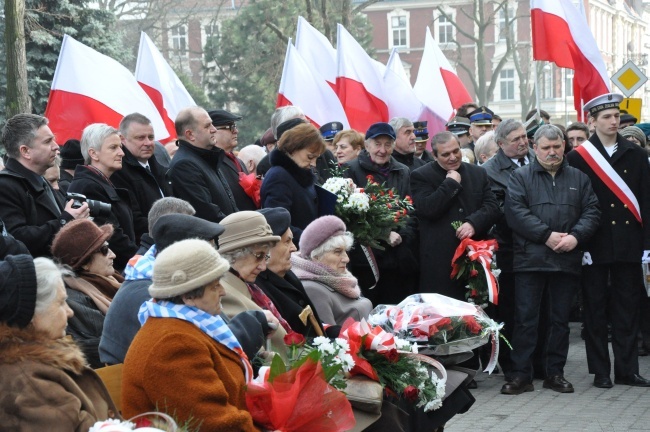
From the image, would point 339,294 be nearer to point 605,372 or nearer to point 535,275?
point 535,275

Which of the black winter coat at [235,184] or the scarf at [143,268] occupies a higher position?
the black winter coat at [235,184]

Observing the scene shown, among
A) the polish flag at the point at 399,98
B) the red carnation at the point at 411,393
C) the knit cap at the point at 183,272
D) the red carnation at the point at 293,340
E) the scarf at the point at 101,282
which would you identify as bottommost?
the red carnation at the point at 411,393

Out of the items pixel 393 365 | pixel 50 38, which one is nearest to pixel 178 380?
pixel 393 365

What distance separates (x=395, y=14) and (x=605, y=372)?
73.3m

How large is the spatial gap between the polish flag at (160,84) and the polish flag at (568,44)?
420 cm

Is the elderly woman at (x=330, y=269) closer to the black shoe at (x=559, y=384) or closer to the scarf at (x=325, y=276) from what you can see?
the scarf at (x=325, y=276)

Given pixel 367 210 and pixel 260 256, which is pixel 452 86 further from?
pixel 260 256

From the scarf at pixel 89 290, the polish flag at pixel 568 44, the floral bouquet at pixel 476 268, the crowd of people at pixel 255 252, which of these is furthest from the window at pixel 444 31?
the scarf at pixel 89 290

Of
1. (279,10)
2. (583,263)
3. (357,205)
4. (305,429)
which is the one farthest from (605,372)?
(279,10)

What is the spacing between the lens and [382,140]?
9.78 m

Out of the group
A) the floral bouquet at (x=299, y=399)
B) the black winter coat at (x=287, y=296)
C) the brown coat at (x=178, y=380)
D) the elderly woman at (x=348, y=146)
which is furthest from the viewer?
the elderly woman at (x=348, y=146)

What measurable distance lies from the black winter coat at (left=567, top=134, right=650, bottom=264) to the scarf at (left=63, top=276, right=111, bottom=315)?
4.92 m

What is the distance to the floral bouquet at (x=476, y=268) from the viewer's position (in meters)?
9.24

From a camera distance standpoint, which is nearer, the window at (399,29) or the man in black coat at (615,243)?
the man in black coat at (615,243)
